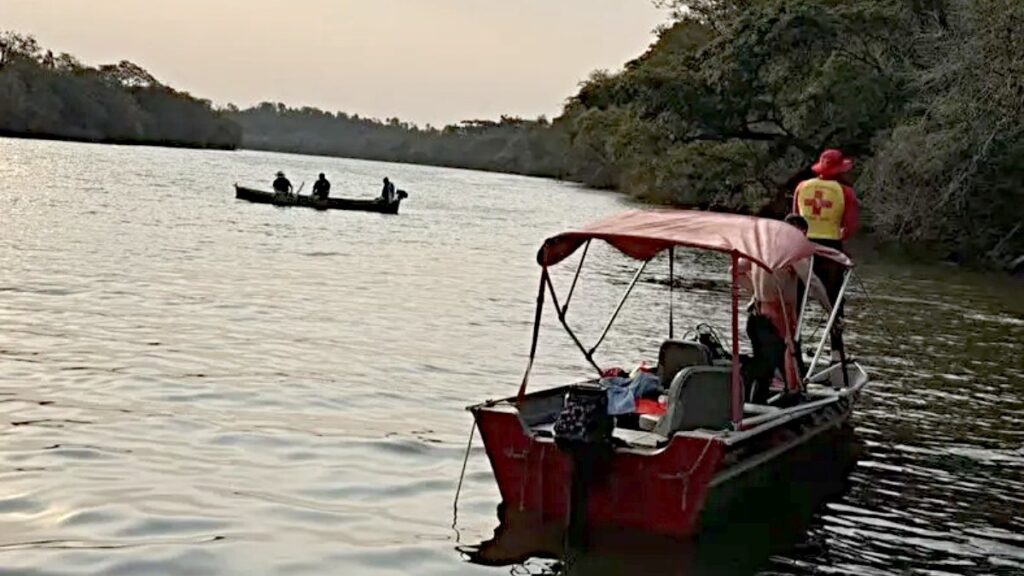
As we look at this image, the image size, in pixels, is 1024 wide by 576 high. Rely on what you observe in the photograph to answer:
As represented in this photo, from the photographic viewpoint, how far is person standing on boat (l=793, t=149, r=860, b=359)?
14.0 meters

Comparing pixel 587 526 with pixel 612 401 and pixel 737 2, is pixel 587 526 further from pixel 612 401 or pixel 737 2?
pixel 737 2

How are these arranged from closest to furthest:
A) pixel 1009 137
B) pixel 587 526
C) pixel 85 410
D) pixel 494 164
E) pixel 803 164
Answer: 1. pixel 587 526
2. pixel 85 410
3. pixel 1009 137
4. pixel 803 164
5. pixel 494 164

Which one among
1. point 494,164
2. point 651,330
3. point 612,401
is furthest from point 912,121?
point 494,164

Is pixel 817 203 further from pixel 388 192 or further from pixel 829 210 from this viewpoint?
pixel 388 192

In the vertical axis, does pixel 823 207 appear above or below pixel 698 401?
above

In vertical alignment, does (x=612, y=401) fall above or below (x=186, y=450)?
above

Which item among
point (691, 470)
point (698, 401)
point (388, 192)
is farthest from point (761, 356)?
point (388, 192)

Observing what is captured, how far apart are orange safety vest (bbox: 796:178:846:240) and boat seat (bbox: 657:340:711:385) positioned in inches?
99.2

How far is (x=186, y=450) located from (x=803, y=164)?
41.9m

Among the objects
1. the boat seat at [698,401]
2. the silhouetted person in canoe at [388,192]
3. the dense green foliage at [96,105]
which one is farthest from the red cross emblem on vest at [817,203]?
the dense green foliage at [96,105]

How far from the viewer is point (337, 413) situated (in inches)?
523

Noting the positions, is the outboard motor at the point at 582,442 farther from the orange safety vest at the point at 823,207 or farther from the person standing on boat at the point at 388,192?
the person standing on boat at the point at 388,192

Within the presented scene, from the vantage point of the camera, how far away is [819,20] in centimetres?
4512

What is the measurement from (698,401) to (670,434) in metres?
0.36
